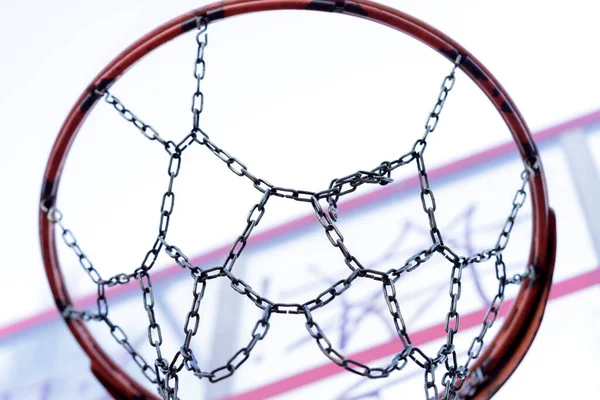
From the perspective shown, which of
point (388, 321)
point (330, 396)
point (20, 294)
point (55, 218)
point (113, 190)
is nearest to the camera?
point (55, 218)

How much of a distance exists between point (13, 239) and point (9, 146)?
A: 36cm

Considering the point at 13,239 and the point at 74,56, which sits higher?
the point at 74,56

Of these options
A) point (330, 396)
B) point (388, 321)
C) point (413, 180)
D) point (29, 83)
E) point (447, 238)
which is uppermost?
point (29, 83)

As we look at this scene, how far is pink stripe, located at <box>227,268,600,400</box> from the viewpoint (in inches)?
62.4

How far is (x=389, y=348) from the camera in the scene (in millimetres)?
1711

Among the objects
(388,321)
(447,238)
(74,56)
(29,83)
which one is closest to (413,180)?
(447,238)

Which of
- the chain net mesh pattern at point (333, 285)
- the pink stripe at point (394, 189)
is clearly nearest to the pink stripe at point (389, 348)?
the chain net mesh pattern at point (333, 285)

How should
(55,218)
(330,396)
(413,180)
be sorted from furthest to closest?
(413,180) → (330,396) → (55,218)

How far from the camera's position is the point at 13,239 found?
Result: 238cm

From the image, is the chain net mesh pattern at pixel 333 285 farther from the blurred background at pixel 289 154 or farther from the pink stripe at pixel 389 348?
the blurred background at pixel 289 154

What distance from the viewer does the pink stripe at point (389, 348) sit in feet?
5.20

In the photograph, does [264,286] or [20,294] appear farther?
[20,294]

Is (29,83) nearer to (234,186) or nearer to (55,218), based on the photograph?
(234,186)

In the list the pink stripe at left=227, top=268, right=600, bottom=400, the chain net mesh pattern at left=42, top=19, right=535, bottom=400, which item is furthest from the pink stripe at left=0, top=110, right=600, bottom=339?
the chain net mesh pattern at left=42, top=19, right=535, bottom=400
